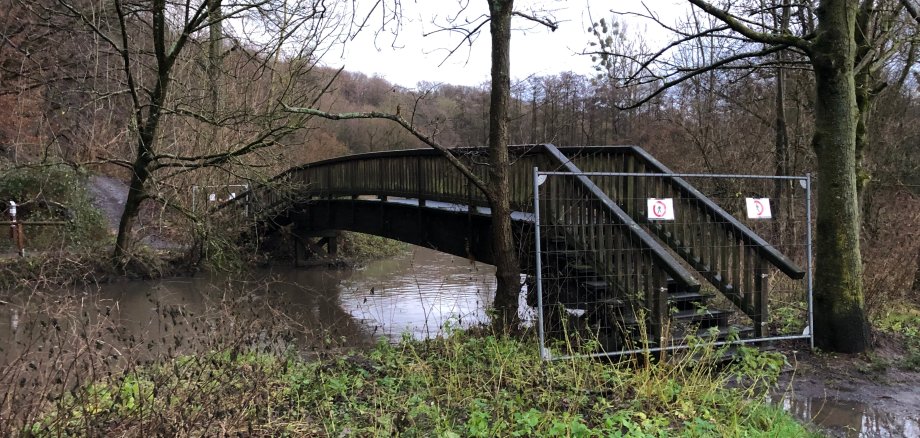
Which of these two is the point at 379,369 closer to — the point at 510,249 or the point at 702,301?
the point at 510,249

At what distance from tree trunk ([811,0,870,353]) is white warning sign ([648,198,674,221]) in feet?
6.89

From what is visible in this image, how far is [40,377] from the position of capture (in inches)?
146

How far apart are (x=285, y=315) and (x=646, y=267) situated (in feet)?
11.7

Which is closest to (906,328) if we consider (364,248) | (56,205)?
(364,248)

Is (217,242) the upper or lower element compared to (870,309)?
upper

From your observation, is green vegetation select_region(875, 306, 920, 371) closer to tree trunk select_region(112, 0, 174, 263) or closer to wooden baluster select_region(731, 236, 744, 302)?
wooden baluster select_region(731, 236, 744, 302)

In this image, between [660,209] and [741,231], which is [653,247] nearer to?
[660,209]

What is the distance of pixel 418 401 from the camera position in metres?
4.42

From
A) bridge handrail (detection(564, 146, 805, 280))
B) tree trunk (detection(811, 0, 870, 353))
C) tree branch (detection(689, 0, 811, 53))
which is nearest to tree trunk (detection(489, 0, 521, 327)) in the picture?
bridge handrail (detection(564, 146, 805, 280))

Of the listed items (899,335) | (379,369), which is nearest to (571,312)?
(379,369)

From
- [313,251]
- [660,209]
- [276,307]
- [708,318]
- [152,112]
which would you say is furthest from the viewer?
[313,251]

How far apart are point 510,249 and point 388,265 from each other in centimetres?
1454

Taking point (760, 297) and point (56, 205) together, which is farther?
point (56, 205)

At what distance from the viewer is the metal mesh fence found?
6.06 meters
